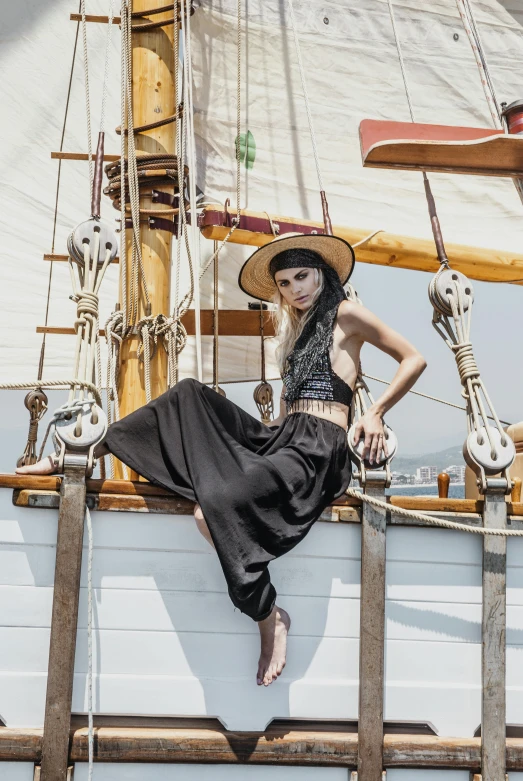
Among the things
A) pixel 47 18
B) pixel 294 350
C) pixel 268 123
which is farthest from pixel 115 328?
pixel 47 18

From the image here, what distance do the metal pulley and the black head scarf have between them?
35 centimetres

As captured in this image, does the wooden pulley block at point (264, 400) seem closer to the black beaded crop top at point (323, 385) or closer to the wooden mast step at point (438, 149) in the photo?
the wooden mast step at point (438, 149)

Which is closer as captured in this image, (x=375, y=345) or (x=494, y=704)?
(x=494, y=704)

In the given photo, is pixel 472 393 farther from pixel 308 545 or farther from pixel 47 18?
pixel 47 18

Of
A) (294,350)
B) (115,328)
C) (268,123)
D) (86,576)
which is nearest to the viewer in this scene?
(86,576)

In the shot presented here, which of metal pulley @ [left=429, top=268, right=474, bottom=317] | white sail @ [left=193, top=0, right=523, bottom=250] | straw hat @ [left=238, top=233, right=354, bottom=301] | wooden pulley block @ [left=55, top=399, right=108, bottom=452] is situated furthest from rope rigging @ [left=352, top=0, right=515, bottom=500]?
white sail @ [left=193, top=0, right=523, bottom=250]

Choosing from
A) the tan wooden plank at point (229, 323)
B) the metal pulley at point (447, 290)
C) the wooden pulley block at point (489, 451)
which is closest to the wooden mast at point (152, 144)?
the tan wooden plank at point (229, 323)

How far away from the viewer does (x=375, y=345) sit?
10.5 feet

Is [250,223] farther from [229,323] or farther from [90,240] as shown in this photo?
[90,240]

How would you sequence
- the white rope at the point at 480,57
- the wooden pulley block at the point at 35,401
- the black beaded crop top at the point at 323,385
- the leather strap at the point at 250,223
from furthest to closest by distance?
the white rope at the point at 480,57 → the wooden pulley block at the point at 35,401 → the leather strap at the point at 250,223 → the black beaded crop top at the point at 323,385

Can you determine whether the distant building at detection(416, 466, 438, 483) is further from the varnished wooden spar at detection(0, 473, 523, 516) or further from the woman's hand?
the woman's hand

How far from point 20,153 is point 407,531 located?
4.52 meters

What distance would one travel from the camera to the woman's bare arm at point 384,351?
3.00m

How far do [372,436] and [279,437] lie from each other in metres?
0.35
